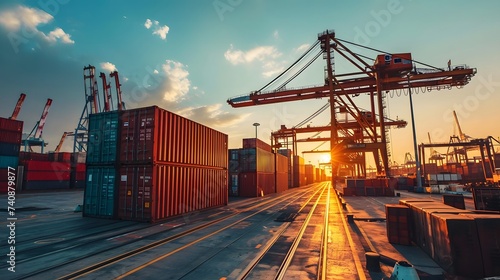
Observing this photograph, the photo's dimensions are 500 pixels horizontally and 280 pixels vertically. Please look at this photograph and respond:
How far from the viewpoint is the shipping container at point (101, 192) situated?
45.0 ft

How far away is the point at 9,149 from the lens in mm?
32250

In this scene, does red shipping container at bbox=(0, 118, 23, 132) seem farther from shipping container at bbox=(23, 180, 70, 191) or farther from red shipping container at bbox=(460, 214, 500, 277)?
red shipping container at bbox=(460, 214, 500, 277)

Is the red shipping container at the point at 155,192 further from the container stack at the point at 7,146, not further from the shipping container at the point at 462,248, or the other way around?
the container stack at the point at 7,146

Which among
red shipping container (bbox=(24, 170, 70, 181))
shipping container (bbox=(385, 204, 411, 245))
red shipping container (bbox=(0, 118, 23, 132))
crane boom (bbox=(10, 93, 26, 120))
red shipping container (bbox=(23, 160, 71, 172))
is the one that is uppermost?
crane boom (bbox=(10, 93, 26, 120))

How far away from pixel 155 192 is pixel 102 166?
4252 millimetres

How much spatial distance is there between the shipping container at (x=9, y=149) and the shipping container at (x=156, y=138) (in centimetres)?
3088

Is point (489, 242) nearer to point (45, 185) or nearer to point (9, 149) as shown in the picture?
point (9, 149)

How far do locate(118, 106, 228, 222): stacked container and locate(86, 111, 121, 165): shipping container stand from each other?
432mm

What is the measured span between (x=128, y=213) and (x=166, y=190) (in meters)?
2.40

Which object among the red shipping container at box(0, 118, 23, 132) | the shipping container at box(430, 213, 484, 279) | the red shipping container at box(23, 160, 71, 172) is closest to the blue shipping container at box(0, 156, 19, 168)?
the red shipping container at box(0, 118, 23, 132)

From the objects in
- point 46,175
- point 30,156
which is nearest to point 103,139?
point 46,175

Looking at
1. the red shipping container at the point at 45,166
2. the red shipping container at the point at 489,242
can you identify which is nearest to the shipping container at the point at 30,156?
the red shipping container at the point at 45,166

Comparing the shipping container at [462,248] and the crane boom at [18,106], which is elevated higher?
the crane boom at [18,106]

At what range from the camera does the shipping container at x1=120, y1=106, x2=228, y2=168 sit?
13.2m
